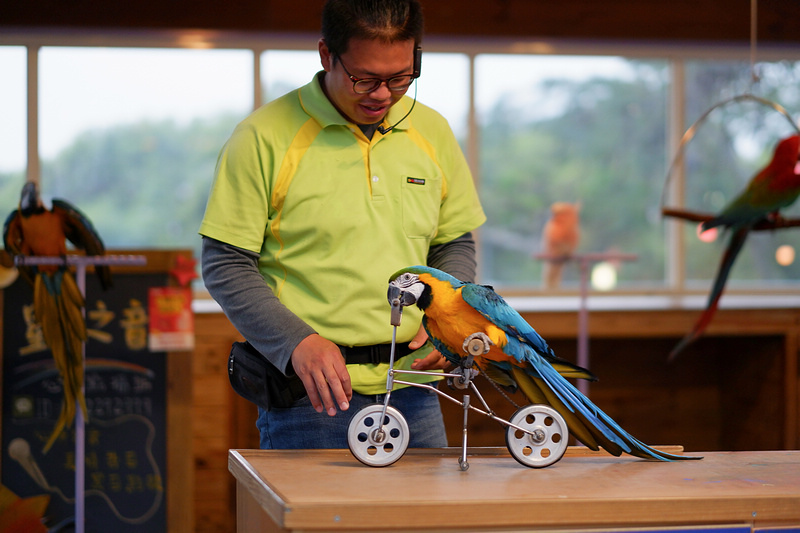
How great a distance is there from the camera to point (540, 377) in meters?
1.14

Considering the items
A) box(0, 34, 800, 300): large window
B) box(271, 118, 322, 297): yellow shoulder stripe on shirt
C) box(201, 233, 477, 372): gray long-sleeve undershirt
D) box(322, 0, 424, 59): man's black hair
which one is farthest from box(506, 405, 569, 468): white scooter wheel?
box(0, 34, 800, 300): large window

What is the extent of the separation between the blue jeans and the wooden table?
128 millimetres

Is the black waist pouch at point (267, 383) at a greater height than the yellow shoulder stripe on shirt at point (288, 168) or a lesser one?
lesser

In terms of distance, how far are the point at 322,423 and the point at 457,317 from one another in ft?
1.08

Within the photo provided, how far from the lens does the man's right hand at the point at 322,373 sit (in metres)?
1.10

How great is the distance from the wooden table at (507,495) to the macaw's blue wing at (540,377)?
37 millimetres

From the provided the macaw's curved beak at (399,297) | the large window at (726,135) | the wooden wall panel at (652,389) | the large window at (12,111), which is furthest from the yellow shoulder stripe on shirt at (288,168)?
the large window at (726,135)

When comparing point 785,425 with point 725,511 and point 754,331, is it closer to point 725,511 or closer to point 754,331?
point 754,331

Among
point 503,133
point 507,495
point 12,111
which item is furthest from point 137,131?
point 507,495

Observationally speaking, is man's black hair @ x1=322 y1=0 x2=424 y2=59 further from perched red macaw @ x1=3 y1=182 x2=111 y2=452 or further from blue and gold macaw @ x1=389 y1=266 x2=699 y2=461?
perched red macaw @ x1=3 y1=182 x2=111 y2=452

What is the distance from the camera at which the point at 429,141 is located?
1381mm

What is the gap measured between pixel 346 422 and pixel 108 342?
1374 mm

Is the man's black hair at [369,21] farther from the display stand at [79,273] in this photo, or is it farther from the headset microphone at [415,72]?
the display stand at [79,273]

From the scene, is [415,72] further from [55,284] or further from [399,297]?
[55,284]
